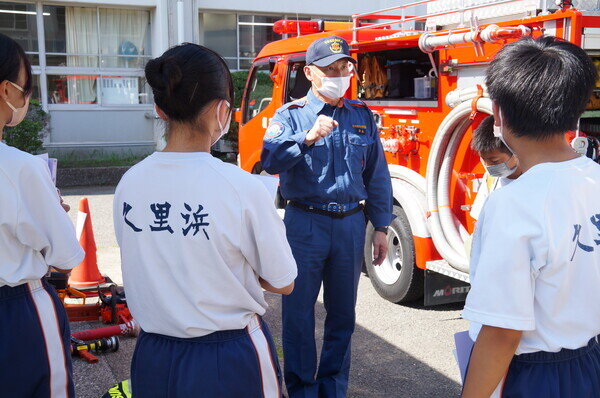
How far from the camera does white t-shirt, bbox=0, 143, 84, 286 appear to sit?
207cm

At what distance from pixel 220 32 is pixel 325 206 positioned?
14.2 meters

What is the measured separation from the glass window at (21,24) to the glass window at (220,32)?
4016 mm

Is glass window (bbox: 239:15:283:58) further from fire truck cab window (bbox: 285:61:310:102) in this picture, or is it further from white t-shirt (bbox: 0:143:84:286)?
white t-shirt (bbox: 0:143:84:286)

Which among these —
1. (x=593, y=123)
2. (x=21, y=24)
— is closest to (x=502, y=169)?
(x=593, y=123)

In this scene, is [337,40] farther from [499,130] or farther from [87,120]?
[87,120]

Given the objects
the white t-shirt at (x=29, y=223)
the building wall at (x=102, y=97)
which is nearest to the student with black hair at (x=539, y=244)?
the white t-shirt at (x=29, y=223)

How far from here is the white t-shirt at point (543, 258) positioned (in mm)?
1512

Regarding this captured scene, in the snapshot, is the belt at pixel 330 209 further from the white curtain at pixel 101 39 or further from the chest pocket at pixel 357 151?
the white curtain at pixel 101 39

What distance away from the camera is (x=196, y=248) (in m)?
1.82

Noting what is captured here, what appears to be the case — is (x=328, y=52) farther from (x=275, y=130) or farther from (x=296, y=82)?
(x=296, y=82)

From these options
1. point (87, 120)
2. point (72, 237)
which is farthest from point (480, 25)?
point (87, 120)

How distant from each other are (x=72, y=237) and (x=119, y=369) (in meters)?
2.18

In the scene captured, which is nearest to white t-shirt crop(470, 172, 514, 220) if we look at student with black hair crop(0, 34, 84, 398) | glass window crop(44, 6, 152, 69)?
student with black hair crop(0, 34, 84, 398)

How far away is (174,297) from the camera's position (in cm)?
186
